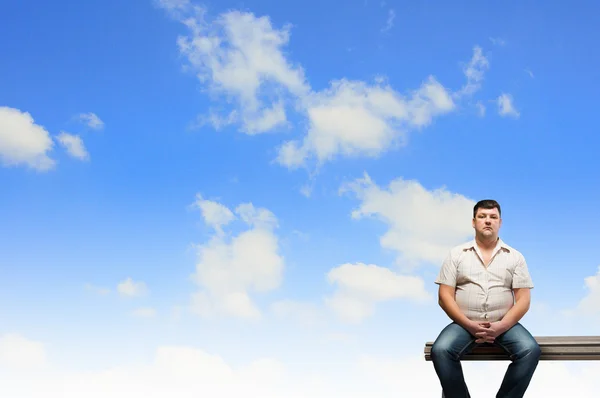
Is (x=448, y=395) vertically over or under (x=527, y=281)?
under

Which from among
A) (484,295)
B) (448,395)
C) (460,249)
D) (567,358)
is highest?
(460,249)

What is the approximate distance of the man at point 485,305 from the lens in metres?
4.67

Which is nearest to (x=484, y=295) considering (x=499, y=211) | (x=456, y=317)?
(x=456, y=317)

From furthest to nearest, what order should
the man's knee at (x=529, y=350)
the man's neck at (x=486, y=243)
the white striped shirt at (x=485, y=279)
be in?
the man's neck at (x=486, y=243)
the white striped shirt at (x=485, y=279)
the man's knee at (x=529, y=350)

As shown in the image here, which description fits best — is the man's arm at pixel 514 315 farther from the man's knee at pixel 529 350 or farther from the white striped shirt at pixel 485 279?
the man's knee at pixel 529 350

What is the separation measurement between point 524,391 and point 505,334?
429 millimetres

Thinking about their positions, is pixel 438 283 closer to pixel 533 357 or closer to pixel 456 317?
pixel 456 317

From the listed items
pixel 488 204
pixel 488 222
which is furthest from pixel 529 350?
pixel 488 204

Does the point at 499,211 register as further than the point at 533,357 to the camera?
Yes

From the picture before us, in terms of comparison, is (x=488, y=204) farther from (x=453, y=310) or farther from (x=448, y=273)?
(x=453, y=310)


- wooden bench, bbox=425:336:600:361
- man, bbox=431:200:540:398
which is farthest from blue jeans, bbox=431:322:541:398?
wooden bench, bbox=425:336:600:361

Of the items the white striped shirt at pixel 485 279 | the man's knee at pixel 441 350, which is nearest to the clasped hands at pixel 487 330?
the white striped shirt at pixel 485 279

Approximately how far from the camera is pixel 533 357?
15.2ft

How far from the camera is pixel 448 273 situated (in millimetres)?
4934
